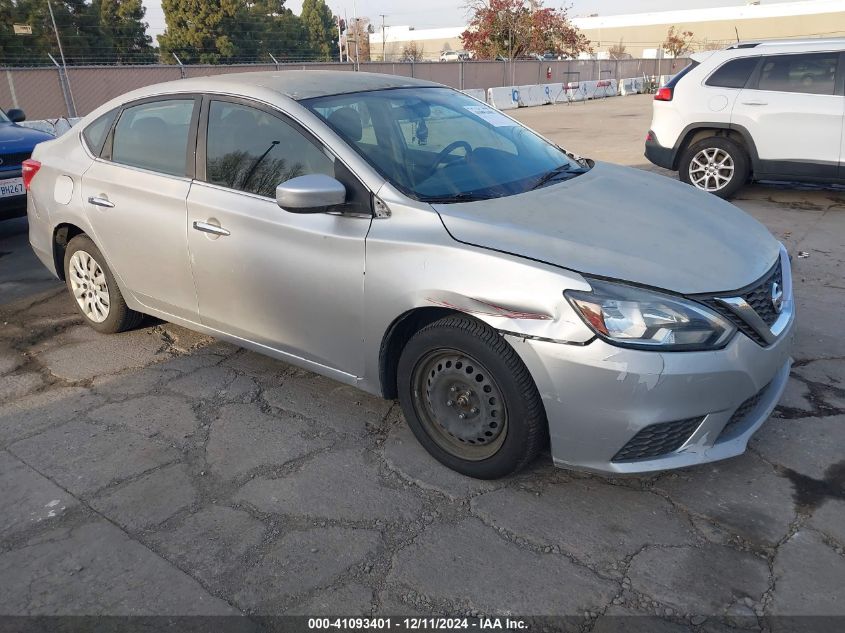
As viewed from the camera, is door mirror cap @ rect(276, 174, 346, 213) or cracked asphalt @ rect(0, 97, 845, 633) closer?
cracked asphalt @ rect(0, 97, 845, 633)

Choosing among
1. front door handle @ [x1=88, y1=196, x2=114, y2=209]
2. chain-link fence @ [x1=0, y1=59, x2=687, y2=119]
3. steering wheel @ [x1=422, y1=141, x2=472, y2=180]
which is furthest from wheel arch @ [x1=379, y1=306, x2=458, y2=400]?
chain-link fence @ [x1=0, y1=59, x2=687, y2=119]

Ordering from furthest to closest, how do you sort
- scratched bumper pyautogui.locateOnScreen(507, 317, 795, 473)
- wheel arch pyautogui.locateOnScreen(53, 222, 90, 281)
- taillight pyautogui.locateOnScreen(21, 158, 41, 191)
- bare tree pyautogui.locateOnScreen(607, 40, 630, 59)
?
bare tree pyautogui.locateOnScreen(607, 40, 630, 59)
taillight pyautogui.locateOnScreen(21, 158, 41, 191)
wheel arch pyautogui.locateOnScreen(53, 222, 90, 281)
scratched bumper pyautogui.locateOnScreen(507, 317, 795, 473)

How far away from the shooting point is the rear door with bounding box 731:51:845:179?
718 cm

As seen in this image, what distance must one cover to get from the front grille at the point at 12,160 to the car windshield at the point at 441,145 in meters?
5.11

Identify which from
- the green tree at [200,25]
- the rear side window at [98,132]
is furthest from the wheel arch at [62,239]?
the green tree at [200,25]

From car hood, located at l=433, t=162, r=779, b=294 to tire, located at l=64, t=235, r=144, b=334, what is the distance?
2.59m

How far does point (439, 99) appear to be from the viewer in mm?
3906

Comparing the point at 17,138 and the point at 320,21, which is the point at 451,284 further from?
the point at 320,21

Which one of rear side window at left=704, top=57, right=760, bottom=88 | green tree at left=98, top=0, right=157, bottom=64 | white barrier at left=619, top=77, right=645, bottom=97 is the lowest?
white barrier at left=619, top=77, right=645, bottom=97

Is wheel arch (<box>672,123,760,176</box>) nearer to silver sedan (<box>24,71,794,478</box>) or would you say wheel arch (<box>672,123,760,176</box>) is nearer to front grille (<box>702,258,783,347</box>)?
silver sedan (<box>24,71,794,478</box>)

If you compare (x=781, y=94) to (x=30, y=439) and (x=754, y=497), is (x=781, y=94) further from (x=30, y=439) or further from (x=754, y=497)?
(x=30, y=439)

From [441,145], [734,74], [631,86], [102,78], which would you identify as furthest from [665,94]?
[631,86]

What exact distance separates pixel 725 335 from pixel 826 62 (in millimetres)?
6332

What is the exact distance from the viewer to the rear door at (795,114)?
23.5 ft
